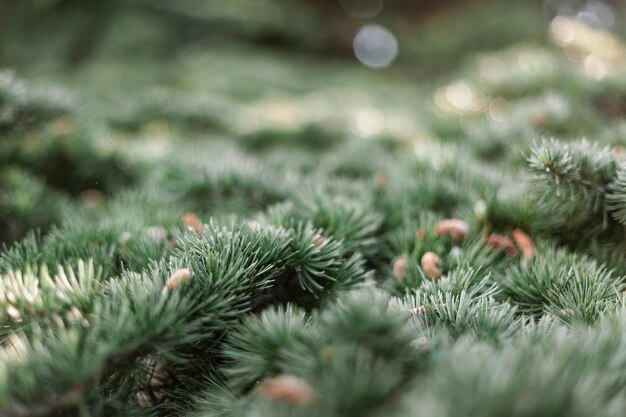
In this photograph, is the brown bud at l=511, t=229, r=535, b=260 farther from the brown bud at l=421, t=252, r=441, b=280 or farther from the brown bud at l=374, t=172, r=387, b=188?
the brown bud at l=374, t=172, r=387, b=188

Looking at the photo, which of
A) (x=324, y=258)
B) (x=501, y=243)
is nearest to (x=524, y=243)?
(x=501, y=243)

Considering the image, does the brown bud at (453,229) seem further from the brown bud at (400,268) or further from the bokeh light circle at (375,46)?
the bokeh light circle at (375,46)

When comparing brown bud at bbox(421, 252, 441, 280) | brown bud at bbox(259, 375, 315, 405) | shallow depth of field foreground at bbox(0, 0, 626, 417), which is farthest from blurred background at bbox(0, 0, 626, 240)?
brown bud at bbox(259, 375, 315, 405)

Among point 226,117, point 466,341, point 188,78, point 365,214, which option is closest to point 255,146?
point 226,117

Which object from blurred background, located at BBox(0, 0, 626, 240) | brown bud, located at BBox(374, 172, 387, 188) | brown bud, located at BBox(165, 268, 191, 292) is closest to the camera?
brown bud, located at BBox(165, 268, 191, 292)

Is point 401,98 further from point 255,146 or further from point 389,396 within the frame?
point 389,396

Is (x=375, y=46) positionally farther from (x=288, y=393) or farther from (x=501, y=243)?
(x=288, y=393)

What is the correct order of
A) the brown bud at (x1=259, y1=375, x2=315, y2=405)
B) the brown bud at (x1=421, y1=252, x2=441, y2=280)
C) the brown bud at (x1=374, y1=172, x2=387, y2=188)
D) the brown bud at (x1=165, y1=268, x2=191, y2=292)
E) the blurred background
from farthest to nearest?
the blurred background → the brown bud at (x1=374, y1=172, x2=387, y2=188) → the brown bud at (x1=421, y1=252, x2=441, y2=280) → the brown bud at (x1=165, y1=268, x2=191, y2=292) → the brown bud at (x1=259, y1=375, x2=315, y2=405)

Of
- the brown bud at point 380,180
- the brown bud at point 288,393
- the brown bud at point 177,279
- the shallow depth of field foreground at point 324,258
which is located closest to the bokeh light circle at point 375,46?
the shallow depth of field foreground at point 324,258
